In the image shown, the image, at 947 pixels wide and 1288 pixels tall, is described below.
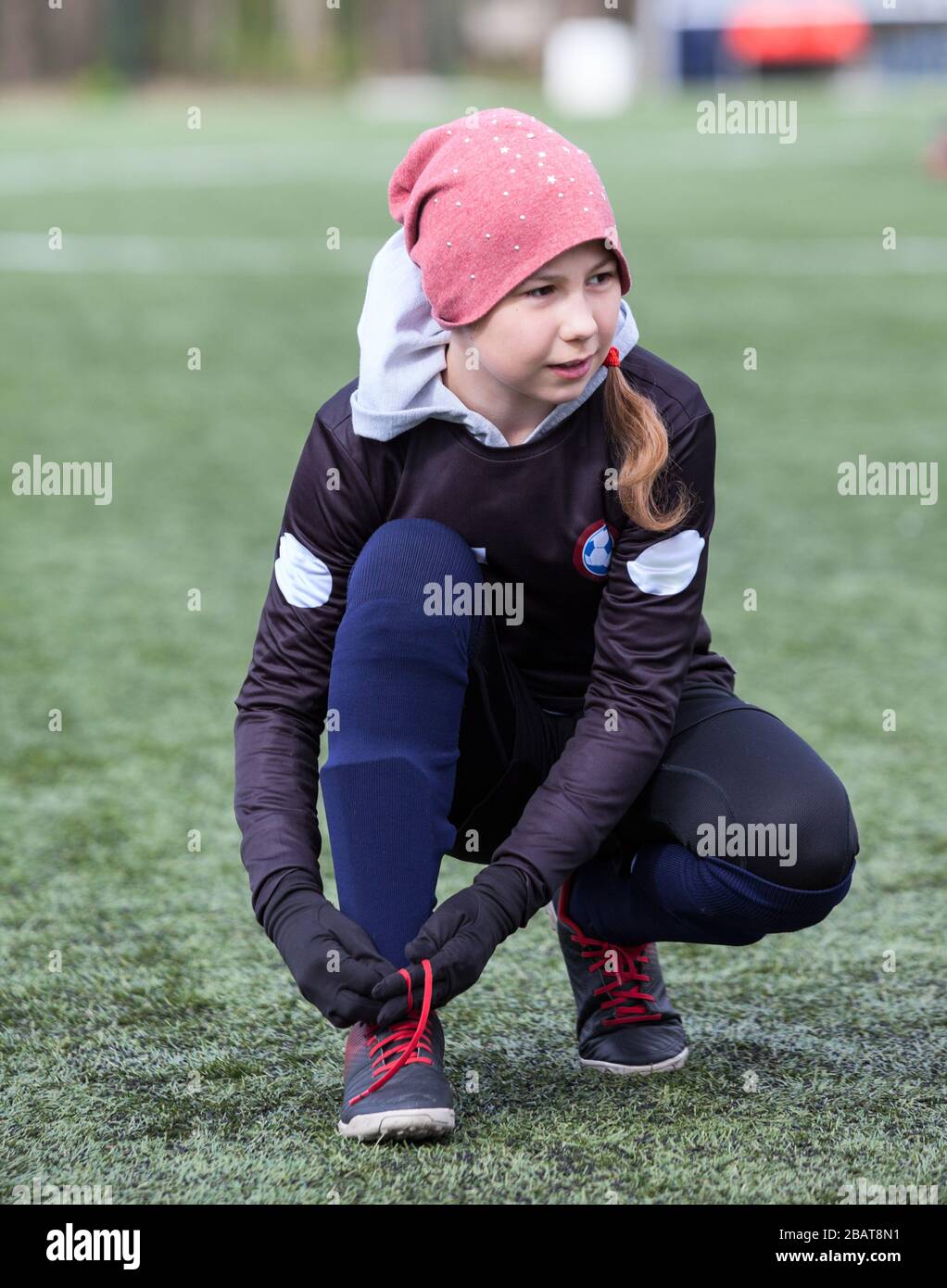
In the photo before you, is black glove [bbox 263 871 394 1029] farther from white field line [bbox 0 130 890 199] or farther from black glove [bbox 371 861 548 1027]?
white field line [bbox 0 130 890 199]

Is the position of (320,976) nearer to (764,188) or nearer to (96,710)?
(96,710)

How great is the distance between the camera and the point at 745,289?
7836mm

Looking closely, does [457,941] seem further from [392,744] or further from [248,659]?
[248,659]

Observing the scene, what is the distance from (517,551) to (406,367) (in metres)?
0.21

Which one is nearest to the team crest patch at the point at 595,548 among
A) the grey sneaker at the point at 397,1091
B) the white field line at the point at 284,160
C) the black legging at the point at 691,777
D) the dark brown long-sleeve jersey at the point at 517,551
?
the dark brown long-sleeve jersey at the point at 517,551

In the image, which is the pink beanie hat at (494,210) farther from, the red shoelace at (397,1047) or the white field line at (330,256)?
the white field line at (330,256)

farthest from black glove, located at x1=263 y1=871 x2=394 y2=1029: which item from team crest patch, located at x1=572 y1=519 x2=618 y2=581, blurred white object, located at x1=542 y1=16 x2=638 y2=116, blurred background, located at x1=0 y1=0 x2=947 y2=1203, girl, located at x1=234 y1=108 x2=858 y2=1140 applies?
blurred white object, located at x1=542 y1=16 x2=638 y2=116

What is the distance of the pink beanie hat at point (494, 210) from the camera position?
1.69 m

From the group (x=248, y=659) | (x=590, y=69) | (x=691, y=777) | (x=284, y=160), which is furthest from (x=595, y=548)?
(x=590, y=69)

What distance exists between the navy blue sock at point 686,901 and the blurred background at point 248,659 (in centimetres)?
16

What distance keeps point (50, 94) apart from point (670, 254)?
56.2 ft

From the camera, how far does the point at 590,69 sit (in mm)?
25375

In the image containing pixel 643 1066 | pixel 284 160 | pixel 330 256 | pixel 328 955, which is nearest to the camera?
pixel 328 955

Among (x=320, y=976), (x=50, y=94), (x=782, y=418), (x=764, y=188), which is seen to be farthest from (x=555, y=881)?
(x=50, y=94)
